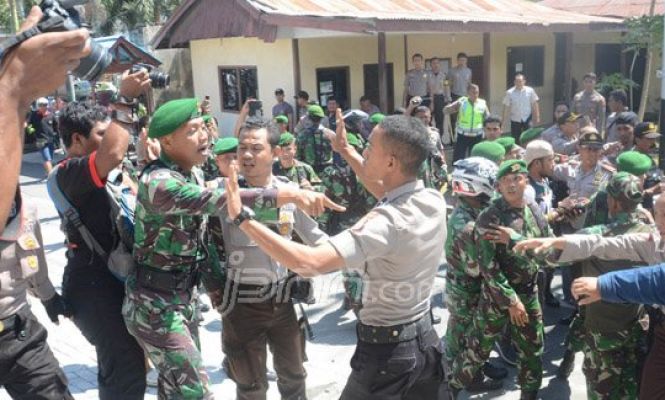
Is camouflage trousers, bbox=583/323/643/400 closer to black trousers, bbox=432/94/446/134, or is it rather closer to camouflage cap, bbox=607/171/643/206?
camouflage cap, bbox=607/171/643/206

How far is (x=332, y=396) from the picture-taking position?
15.2 ft

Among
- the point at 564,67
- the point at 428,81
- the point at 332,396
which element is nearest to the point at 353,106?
the point at 428,81

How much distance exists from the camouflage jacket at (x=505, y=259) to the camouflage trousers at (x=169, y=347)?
191cm

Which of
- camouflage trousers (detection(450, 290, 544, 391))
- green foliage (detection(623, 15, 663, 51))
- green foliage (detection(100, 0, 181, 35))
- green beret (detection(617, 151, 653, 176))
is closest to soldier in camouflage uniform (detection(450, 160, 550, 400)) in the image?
camouflage trousers (detection(450, 290, 544, 391))

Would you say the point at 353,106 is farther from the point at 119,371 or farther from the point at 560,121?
the point at 119,371

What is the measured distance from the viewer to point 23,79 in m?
1.38

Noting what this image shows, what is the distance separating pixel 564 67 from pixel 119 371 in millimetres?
17536

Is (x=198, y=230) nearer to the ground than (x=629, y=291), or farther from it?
farther from it

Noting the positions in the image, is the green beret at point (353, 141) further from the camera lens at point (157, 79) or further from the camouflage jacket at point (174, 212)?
the camouflage jacket at point (174, 212)

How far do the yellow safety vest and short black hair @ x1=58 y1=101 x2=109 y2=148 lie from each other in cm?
906

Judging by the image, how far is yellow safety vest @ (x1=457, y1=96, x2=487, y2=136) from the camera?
11.7 meters

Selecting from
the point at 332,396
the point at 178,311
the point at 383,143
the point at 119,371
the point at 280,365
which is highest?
the point at 383,143

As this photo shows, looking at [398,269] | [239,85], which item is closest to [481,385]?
[398,269]

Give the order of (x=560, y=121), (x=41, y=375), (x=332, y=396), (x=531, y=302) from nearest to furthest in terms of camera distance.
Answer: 1. (x=41, y=375)
2. (x=531, y=302)
3. (x=332, y=396)
4. (x=560, y=121)
